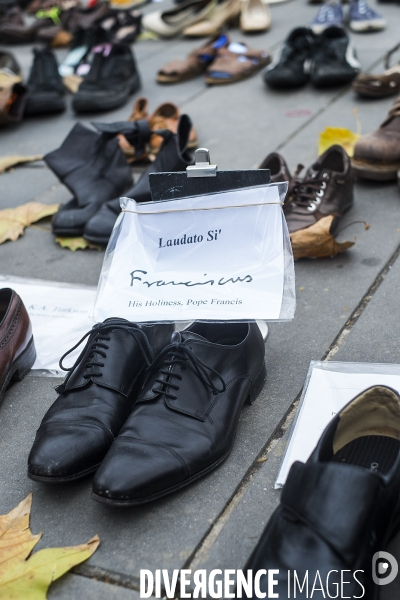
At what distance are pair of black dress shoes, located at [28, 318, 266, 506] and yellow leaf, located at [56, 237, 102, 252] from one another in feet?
3.54

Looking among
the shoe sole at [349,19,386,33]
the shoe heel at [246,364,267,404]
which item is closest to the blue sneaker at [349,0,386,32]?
the shoe sole at [349,19,386,33]

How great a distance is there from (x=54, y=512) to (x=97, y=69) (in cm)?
354

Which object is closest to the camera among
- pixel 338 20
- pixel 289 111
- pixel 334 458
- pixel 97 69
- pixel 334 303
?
pixel 334 458

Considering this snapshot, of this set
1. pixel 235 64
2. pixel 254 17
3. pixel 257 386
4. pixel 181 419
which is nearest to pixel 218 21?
pixel 254 17

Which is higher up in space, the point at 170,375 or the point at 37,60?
the point at 170,375

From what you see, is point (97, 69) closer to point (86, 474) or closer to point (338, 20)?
point (338, 20)

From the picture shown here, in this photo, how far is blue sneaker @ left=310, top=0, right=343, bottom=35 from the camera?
532 centimetres

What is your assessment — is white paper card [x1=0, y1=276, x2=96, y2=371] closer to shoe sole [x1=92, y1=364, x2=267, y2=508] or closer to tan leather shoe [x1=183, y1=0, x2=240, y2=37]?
shoe sole [x1=92, y1=364, x2=267, y2=508]

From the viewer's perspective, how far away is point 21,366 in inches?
85.3

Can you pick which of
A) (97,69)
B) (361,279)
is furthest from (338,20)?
(361,279)

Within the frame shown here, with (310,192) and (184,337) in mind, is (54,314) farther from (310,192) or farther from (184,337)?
(310,192)

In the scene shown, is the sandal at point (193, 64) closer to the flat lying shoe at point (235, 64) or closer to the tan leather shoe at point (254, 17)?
the flat lying shoe at point (235, 64)

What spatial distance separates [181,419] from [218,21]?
4.95 m

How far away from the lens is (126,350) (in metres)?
1.87
